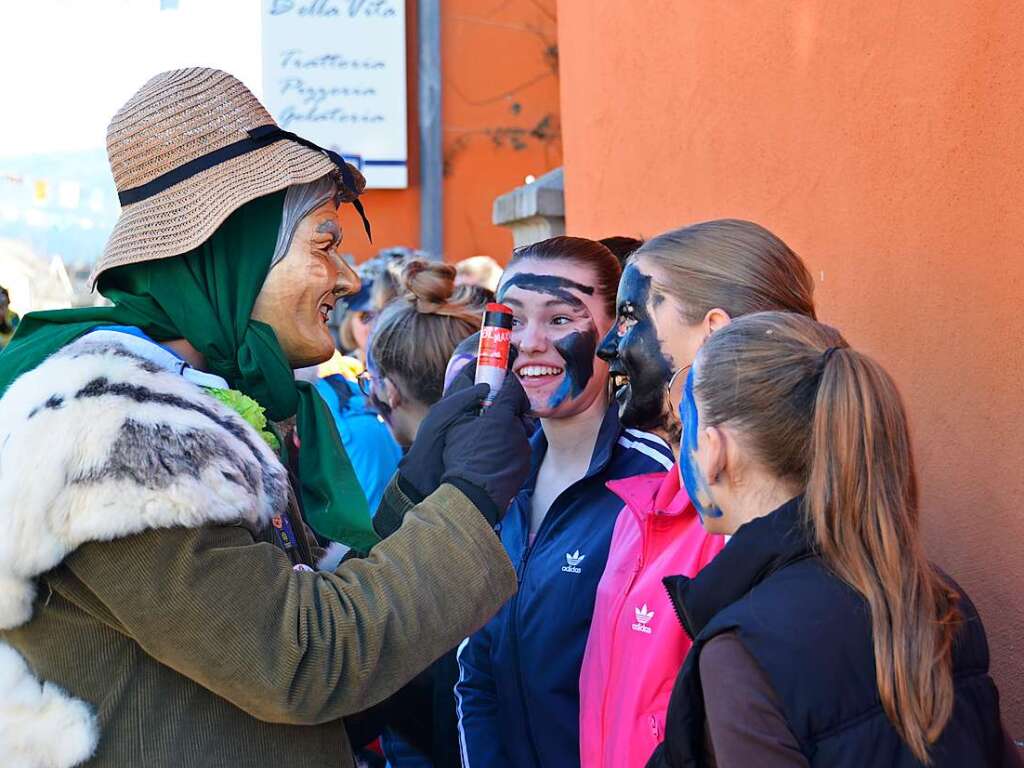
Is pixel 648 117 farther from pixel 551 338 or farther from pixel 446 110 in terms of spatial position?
pixel 446 110

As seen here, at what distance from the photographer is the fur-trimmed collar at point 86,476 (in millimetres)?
1680

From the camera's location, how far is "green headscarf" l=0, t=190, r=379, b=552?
2.09 meters

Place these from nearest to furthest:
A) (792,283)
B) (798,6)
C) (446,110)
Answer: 1. (792,283)
2. (798,6)
3. (446,110)

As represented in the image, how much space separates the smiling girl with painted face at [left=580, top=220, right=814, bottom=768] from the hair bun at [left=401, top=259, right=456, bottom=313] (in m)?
1.53

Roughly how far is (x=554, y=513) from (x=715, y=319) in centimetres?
62

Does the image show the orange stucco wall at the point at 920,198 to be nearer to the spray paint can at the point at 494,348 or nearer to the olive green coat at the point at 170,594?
the spray paint can at the point at 494,348

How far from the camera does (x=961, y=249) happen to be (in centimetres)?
254

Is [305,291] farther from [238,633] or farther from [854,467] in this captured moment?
[854,467]

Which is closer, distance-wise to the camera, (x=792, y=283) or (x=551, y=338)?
(x=792, y=283)

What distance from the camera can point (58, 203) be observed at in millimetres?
8469

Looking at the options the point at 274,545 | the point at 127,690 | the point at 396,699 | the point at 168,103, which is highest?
the point at 168,103

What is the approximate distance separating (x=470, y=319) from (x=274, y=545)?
2285mm

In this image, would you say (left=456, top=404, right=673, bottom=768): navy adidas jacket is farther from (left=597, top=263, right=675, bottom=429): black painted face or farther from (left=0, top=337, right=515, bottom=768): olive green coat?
(left=0, top=337, right=515, bottom=768): olive green coat

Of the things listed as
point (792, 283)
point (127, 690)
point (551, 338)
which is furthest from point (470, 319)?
point (127, 690)
